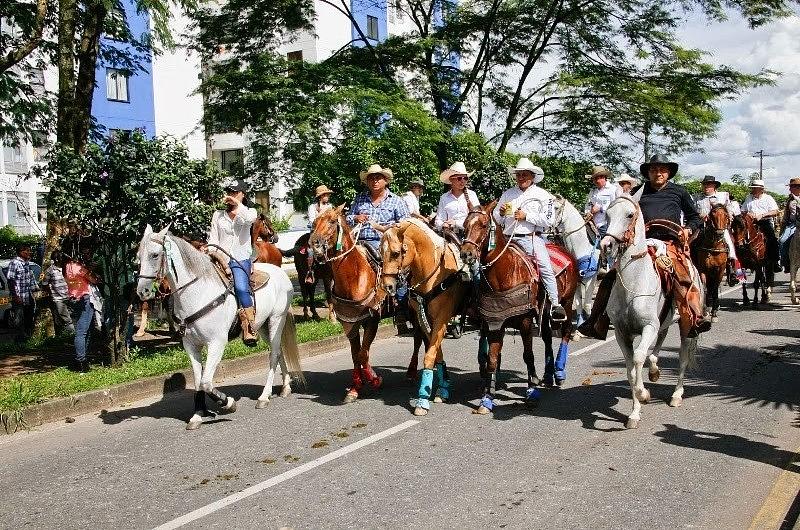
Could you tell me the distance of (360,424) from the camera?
26.1ft

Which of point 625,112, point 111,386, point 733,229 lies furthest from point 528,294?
point 625,112

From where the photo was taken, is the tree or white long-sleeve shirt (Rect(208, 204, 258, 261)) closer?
white long-sleeve shirt (Rect(208, 204, 258, 261))

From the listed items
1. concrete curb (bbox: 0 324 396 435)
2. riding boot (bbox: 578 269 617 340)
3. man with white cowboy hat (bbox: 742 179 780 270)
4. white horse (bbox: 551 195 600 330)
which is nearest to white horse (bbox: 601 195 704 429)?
riding boot (bbox: 578 269 617 340)

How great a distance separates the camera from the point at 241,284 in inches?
344

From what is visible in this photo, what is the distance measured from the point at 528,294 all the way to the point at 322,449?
108 inches

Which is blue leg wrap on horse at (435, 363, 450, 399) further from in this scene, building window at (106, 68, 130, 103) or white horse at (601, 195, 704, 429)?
building window at (106, 68, 130, 103)

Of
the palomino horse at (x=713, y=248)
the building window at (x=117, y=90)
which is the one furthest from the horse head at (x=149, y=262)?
the building window at (x=117, y=90)

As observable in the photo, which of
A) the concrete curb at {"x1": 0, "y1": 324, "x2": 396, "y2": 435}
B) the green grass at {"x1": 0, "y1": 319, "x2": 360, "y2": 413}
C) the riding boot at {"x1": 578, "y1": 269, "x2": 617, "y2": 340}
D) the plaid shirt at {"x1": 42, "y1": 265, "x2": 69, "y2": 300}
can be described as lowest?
the concrete curb at {"x1": 0, "y1": 324, "x2": 396, "y2": 435}

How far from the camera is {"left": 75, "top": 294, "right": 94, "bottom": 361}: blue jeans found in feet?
37.1

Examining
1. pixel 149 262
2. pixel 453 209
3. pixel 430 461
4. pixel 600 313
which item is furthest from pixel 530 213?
pixel 149 262

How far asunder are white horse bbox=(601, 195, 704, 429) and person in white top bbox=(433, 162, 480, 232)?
2.37 metres

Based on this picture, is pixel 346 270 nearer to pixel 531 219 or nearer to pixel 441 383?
pixel 441 383

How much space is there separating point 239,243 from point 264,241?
506 centimetres

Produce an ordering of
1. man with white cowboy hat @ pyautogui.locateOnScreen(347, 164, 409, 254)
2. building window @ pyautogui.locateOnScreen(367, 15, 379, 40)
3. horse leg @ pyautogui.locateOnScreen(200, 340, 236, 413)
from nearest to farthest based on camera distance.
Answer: horse leg @ pyautogui.locateOnScreen(200, 340, 236, 413), man with white cowboy hat @ pyautogui.locateOnScreen(347, 164, 409, 254), building window @ pyautogui.locateOnScreen(367, 15, 379, 40)
